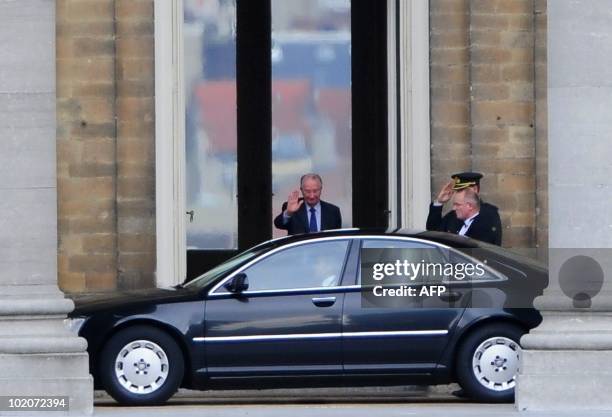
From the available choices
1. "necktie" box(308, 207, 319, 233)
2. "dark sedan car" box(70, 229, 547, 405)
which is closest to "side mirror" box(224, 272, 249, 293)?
"dark sedan car" box(70, 229, 547, 405)

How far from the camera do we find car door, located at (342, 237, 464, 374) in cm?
1683

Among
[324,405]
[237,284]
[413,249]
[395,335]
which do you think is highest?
[413,249]

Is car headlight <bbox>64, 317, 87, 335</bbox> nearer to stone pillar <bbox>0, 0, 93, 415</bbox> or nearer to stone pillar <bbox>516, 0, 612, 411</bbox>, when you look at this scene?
stone pillar <bbox>0, 0, 93, 415</bbox>

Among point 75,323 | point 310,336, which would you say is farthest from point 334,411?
point 75,323

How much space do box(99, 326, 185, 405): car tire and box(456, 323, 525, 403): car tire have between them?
223cm

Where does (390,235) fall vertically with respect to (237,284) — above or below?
above

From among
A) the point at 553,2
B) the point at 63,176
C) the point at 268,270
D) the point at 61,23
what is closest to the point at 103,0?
the point at 61,23

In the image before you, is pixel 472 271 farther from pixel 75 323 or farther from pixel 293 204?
pixel 75 323

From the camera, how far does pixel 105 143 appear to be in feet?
71.3

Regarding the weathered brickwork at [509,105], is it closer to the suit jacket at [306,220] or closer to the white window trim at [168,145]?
the suit jacket at [306,220]

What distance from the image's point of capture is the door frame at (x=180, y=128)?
2181 cm

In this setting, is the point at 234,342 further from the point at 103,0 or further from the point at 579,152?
the point at 103,0

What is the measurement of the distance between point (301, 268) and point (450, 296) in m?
1.21
